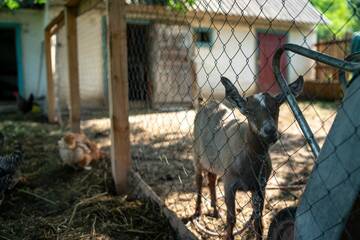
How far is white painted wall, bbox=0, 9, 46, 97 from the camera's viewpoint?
1273 centimetres

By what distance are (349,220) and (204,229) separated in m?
1.76

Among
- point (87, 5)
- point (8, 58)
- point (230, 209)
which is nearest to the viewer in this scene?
point (230, 209)

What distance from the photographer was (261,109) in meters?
2.52

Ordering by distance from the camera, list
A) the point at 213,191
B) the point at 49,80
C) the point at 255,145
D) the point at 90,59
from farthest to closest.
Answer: the point at 90,59 < the point at 49,80 < the point at 213,191 < the point at 255,145

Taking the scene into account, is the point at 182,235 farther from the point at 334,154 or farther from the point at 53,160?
the point at 53,160

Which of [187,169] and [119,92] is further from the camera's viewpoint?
[187,169]

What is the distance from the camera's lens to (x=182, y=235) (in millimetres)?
2980

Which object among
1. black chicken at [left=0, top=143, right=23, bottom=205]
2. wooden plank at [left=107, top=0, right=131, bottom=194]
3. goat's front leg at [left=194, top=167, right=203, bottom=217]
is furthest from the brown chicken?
goat's front leg at [left=194, top=167, right=203, bottom=217]

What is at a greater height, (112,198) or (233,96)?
(233,96)

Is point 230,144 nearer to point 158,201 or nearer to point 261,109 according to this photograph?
point 261,109

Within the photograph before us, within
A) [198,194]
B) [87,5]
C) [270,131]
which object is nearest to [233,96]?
[270,131]

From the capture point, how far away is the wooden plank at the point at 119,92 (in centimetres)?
377

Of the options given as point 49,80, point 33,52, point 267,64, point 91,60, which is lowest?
point 267,64

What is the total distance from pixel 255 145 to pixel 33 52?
1153 centimetres
